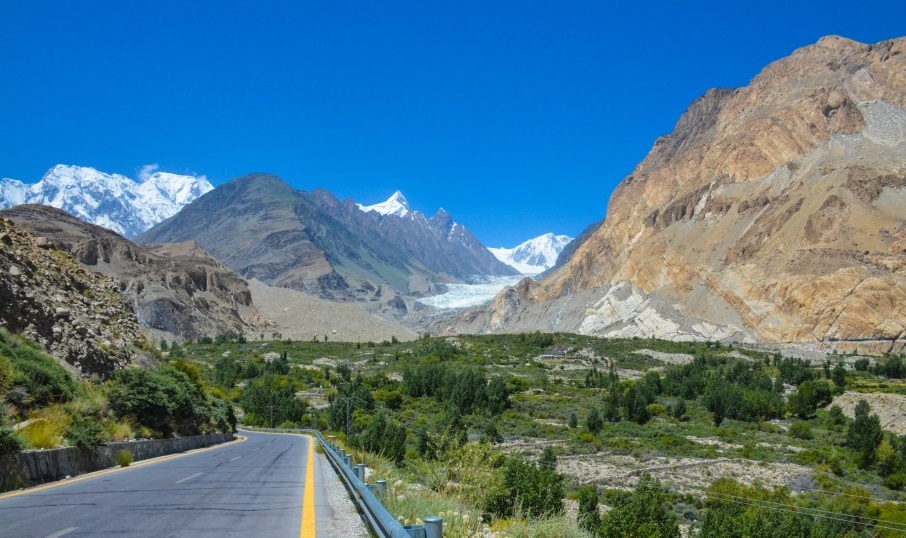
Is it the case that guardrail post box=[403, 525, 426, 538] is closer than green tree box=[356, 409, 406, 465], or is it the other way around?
guardrail post box=[403, 525, 426, 538]

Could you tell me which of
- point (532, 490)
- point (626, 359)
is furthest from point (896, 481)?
point (626, 359)

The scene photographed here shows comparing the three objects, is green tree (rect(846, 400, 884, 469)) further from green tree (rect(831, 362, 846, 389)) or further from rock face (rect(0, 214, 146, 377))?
rock face (rect(0, 214, 146, 377))

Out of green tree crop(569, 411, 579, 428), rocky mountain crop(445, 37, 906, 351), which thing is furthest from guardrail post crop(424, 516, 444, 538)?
rocky mountain crop(445, 37, 906, 351)

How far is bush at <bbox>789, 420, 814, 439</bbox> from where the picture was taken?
6281 centimetres

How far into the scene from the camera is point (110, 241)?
14600cm

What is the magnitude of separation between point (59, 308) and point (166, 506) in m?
14.9

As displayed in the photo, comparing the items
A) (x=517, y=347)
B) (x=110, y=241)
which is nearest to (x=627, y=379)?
(x=517, y=347)

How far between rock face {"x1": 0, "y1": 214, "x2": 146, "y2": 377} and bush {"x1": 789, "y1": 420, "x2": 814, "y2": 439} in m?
59.1

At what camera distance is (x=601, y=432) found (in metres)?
64.2

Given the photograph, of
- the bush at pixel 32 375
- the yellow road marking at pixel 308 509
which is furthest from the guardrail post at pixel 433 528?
the bush at pixel 32 375

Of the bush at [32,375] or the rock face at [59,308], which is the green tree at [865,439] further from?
the bush at [32,375]

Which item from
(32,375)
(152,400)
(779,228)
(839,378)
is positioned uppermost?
(779,228)

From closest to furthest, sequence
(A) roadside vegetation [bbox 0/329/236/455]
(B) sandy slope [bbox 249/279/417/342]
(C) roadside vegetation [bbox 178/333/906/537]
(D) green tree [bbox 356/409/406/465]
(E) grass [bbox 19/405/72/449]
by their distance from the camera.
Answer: (E) grass [bbox 19/405/72/449] → (A) roadside vegetation [bbox 0/329/236/455] → (C) roadside vegetation [bbox 178/333/906/537] → (D) green tree [bbox 356/409/406/465] → (B) sandy slope [bbox 249/279/417/342]

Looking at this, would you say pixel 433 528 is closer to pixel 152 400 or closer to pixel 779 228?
pixel 152 400
